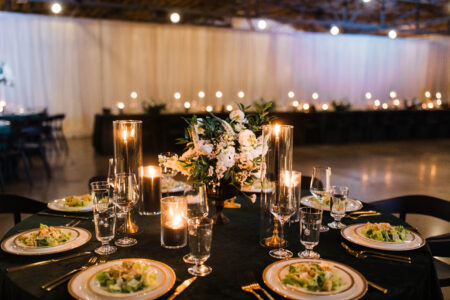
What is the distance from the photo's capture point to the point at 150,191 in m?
2.12

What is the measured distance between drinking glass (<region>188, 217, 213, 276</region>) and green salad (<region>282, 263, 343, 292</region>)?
293 millimetres

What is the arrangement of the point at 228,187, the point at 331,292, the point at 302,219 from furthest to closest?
1. the point at 228,187
2. the point at 302,219
3. the point at 331,292

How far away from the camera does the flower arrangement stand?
1.83 m

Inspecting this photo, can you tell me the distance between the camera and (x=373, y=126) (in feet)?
36.9

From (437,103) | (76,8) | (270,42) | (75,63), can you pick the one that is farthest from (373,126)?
(76,8)

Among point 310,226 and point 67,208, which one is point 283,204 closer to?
point 310,226

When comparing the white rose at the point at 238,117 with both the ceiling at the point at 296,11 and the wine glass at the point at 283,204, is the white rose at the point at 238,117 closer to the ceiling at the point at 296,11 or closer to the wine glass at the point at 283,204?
the wine glass at the point at 283,204

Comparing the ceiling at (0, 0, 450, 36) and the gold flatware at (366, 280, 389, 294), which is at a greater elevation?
the ceiling at (0, 0, 450, 36)

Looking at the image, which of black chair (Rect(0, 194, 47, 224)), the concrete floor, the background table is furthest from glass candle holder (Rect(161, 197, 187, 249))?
the background table

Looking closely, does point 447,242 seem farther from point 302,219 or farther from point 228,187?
point 228,187

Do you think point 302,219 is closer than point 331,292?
No

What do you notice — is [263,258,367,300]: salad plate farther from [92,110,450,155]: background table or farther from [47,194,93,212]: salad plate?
[92,110,450,155]: background table

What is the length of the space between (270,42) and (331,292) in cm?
1311

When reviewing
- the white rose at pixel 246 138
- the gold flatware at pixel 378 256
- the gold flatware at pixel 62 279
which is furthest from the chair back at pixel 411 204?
the gold flatware at pixel 62 279
